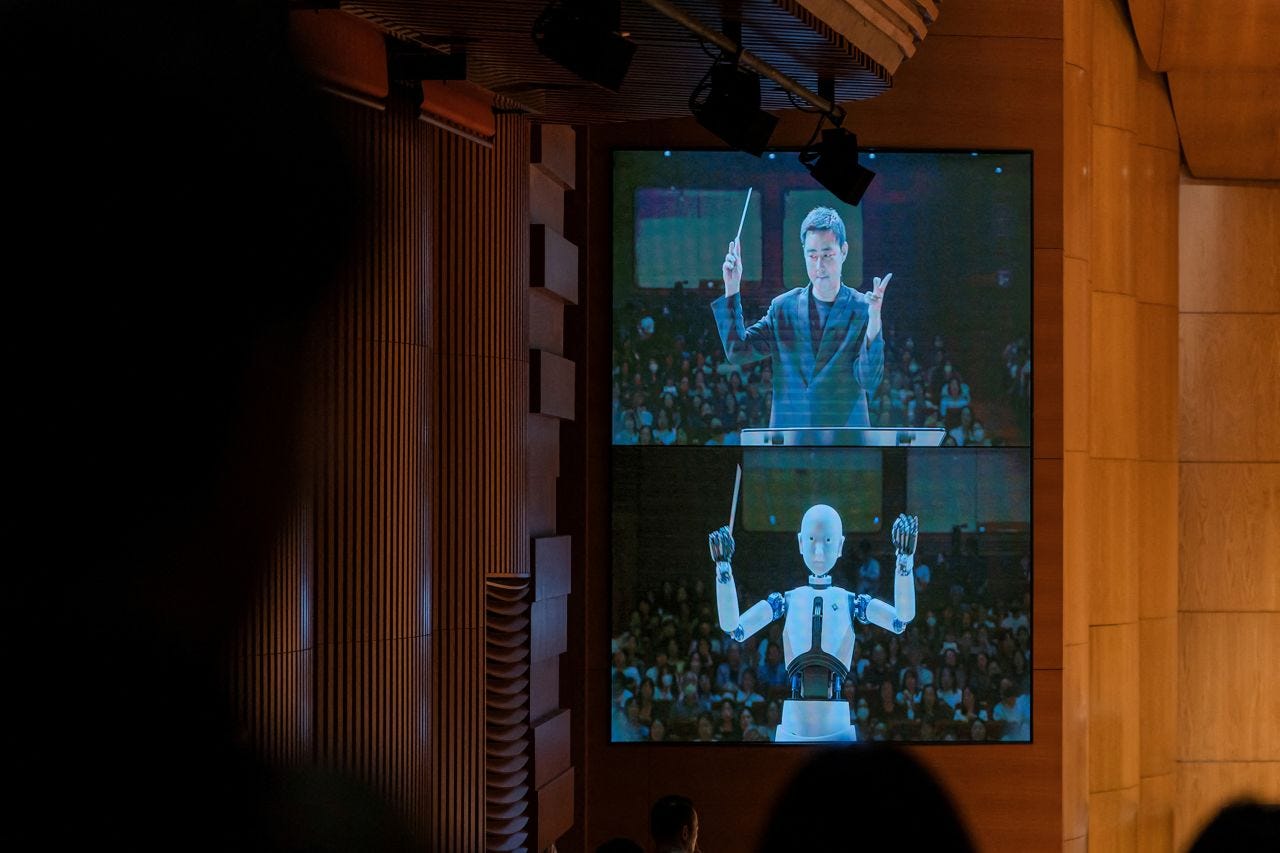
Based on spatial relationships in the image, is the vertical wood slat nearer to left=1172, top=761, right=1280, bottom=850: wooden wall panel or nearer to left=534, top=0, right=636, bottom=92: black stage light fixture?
left=534, top=0, right=636, bottom=92: black stage light fixture

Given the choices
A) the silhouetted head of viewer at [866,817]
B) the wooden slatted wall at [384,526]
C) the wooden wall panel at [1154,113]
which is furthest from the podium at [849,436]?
the silhouetted head of viewer at [866,817]

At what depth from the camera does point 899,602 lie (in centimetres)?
617

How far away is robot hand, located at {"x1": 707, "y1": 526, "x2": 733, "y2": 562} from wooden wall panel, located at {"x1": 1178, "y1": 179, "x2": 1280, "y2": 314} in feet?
10.7

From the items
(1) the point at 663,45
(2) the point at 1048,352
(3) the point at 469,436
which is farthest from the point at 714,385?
(1) the point at 663,45

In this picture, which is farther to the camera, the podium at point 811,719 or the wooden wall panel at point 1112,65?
the wooden wall panel at point 1112,65

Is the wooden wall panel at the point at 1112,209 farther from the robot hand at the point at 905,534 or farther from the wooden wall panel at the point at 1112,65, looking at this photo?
the robot hand at the point at 905,534

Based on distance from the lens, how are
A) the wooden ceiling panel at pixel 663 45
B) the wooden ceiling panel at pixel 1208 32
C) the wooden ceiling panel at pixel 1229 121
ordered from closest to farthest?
the wooden ceiling panel at pixel 663 45 < the wooden ceiling panel at pixel 1208 32 < the wooden ceiling panel at pixel 1229 121

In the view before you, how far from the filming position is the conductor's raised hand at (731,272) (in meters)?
6.19

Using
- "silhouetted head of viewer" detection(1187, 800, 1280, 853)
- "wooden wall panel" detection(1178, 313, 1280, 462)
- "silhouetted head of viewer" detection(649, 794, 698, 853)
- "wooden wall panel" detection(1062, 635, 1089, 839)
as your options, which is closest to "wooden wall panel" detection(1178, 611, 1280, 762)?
"wooden wall panel" detection(1178, 313, 1280, 462)

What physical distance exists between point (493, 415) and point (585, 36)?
5.17 feet

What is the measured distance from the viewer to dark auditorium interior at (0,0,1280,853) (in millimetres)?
342

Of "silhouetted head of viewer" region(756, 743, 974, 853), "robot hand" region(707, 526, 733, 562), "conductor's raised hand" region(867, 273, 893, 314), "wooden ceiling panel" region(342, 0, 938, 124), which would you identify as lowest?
"robot hand" region(707, 526, 733, 562)

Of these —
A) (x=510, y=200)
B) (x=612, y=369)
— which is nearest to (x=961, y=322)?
(x=612, y=369)

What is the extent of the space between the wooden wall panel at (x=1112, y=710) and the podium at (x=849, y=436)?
1.34m
